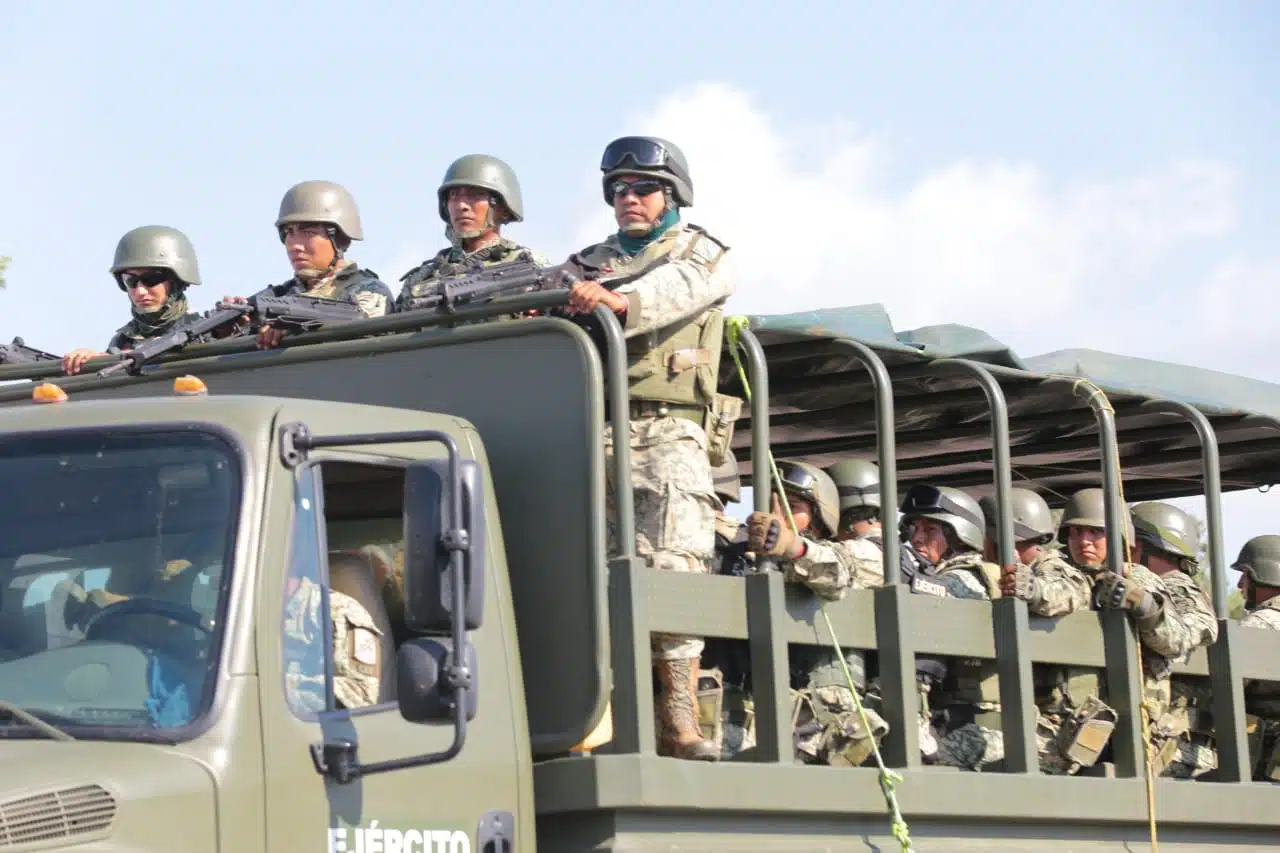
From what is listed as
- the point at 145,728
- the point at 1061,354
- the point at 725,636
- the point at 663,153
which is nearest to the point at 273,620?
the point at 145,728

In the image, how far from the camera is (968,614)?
6418mm

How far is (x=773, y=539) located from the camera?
18.9 ft

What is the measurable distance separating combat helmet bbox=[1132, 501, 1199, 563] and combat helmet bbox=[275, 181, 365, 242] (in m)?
3.40

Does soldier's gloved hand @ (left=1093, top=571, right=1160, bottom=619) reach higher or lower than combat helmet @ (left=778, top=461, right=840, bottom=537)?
lower

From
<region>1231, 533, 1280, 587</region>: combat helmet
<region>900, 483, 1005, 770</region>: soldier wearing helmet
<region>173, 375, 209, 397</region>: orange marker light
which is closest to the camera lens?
<region>173, 375, 209, 397</region>: orange marker light

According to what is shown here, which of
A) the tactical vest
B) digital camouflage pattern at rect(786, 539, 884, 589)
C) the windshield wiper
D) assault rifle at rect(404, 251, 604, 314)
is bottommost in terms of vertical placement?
the windshield wiper

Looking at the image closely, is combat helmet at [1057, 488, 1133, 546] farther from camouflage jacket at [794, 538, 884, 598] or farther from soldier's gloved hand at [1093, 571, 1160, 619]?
camouflage jacket at [794, 538, 884, 598]

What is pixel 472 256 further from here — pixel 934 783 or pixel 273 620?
pixel 273 620

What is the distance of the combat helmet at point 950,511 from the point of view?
26.7 ft

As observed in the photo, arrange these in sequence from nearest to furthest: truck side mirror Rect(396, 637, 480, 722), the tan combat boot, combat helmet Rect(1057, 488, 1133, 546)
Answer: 1. truck side mirror Rect(396, 637, 480, 722)
2. the tan combat boot
3. combat helmet Rect(1057, 488, 1133, 546)

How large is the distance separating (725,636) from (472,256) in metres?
2.41

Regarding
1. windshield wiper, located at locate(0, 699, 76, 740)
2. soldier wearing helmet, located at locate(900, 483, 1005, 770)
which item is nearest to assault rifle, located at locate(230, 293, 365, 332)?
windshield wiper, located at locate(0, 699, 76, 740)

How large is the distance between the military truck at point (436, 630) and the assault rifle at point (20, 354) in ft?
0.65

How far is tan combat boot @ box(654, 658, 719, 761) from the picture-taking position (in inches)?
217
